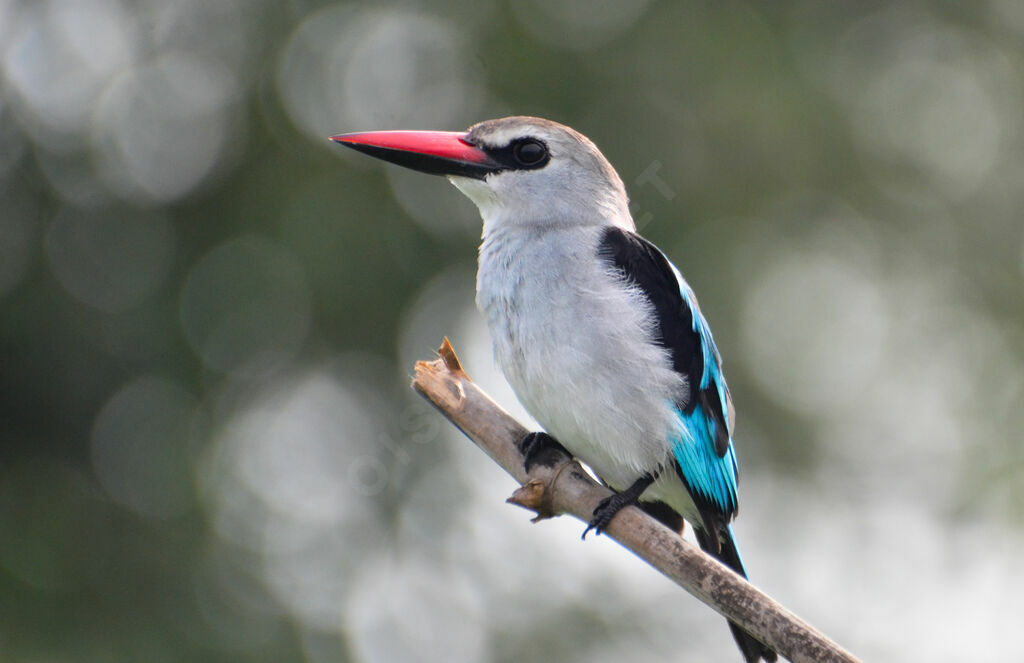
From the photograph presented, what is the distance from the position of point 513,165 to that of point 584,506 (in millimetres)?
1596

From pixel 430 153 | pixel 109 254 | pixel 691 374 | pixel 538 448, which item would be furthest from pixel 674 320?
pixel 109 254

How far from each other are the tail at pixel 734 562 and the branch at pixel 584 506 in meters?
0.53

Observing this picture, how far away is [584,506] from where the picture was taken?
4.17 metres

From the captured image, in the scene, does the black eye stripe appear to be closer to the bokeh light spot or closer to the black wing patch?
the black wing patch

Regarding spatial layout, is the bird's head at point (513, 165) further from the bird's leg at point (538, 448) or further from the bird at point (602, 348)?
the bird's leg at point (538, 448)

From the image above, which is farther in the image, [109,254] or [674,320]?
[109,254]

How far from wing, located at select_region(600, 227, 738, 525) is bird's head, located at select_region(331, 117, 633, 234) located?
326mm

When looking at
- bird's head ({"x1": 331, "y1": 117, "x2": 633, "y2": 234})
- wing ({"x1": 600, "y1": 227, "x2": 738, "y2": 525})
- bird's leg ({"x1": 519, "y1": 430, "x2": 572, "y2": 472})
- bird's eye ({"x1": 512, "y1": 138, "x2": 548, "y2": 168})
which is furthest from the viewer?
bird's eye ({"x1": 512, "y1": 138, "x2": 548, "y2": 168})

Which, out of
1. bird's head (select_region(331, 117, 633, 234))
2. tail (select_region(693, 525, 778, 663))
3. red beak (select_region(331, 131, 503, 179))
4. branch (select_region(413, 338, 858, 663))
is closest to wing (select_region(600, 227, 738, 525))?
tail (select_region(693, 525, 778, 663))

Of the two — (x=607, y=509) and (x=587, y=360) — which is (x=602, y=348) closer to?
(x=587, y=360)

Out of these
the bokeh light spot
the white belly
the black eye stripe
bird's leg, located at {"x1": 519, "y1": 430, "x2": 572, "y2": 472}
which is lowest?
the bokeh light spot

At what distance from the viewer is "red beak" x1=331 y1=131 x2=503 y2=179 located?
16.2ft

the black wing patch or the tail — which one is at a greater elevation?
the black wing patch

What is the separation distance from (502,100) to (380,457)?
11.9ft
